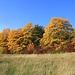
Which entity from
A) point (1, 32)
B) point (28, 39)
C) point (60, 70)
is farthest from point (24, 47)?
point (60, 70)

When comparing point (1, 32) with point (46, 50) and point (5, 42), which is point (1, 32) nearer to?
point (5, 42)

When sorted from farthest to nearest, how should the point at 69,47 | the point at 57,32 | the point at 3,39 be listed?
1. the point at 3,39
2. the point at 57,32
3. the point at 69,47

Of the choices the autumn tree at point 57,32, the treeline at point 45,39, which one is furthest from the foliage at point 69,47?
the autumn tree at point 57,32

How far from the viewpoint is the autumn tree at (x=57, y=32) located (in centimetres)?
4097

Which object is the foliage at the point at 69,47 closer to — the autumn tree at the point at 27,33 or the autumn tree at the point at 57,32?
the autumn tree at the point at 57,32

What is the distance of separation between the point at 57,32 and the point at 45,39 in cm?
324

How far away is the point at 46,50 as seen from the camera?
40.8 metres

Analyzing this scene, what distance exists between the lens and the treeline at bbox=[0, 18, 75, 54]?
132 ft

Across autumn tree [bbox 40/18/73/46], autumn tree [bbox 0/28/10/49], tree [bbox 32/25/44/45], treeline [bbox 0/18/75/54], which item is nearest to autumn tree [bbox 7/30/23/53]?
treeline [bbox 0/18/75/54]

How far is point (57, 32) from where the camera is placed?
1618 inches

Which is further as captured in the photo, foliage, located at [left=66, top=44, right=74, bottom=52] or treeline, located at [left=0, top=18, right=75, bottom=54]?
treeline, located at [left=0, top=18, right=75, bottom=54]

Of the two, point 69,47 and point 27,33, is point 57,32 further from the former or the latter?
point 27,33

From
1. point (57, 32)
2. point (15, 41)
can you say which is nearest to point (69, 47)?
point (57, 32)

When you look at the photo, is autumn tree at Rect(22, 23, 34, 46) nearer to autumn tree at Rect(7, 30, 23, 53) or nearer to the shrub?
autumn tree at Rect(7, 30, 23, 53)
